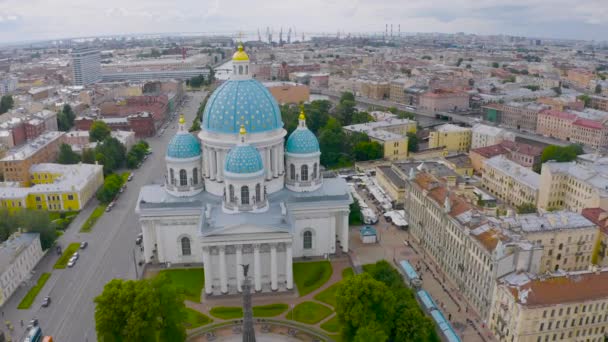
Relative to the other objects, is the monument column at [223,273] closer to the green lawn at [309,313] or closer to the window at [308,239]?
the green lawn at [309,313]

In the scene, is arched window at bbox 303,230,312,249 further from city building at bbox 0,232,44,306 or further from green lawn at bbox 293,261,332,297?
city building at bbox 0,232,44,306

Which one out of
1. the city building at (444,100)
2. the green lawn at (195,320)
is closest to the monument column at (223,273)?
the green lawn at (195,320)

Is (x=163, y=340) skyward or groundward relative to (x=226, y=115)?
groundward

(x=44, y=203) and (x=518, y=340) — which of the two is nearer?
(x=518, y=340)

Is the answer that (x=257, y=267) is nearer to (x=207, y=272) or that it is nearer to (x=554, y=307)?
(x=207, y=272)

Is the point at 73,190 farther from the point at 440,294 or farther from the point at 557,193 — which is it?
the point at 557,193

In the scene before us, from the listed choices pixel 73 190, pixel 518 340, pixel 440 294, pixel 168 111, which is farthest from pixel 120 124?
pixel 518 340

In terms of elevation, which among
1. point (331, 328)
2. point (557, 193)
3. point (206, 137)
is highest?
point (206, 137)

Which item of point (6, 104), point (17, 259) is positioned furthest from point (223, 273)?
point (6, 104)
